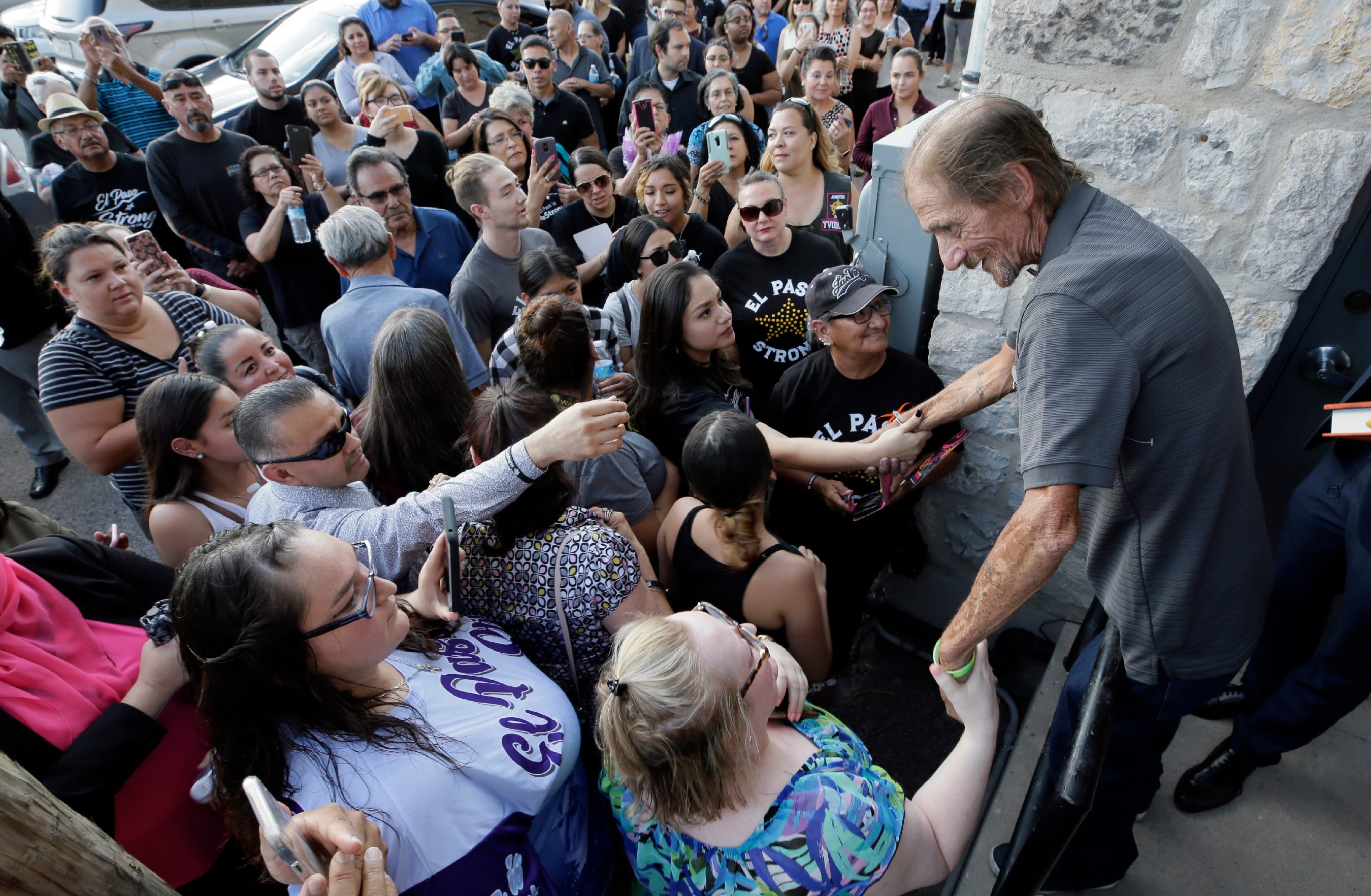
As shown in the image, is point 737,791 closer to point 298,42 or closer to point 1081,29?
point 1081,29

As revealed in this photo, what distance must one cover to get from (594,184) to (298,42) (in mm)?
5404

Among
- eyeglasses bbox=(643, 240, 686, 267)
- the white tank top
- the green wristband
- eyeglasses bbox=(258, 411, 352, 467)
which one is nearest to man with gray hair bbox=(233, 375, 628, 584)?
eyeglasses bbox=(258, 411, 352, 467)

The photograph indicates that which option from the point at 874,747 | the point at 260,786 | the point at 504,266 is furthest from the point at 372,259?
the point at 874,747

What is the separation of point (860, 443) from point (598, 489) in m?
0.91

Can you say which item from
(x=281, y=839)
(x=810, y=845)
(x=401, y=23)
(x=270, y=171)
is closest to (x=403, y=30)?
(x=401, y=23)

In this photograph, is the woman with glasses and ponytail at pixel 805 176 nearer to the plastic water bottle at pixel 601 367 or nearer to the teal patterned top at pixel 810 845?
the plastic water bottle at pixel 601 367

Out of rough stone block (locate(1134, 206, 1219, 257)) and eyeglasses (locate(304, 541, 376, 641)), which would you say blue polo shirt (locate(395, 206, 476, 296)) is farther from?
rough stone block (locate(1134, 206, 1219, 257))

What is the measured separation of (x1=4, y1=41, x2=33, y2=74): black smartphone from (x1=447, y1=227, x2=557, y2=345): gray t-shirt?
4.84 m

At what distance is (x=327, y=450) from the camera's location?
2.09 metres

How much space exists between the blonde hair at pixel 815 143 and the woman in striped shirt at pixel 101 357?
10.5 feet

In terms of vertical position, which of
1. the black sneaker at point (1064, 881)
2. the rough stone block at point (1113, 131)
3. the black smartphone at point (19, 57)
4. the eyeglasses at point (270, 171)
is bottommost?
the black sneaker at point (1064, 881)

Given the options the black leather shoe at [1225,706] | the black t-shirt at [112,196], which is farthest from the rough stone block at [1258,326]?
the black t-shirt at [112,196]

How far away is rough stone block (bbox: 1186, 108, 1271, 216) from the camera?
201 cm

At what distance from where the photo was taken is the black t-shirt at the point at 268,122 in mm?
5707
